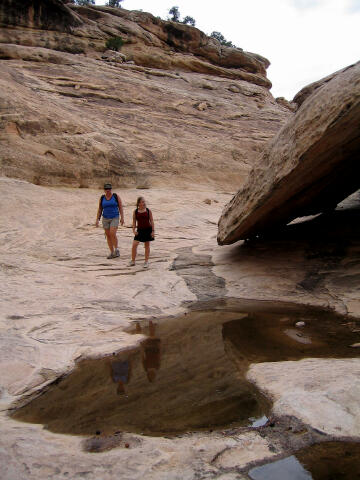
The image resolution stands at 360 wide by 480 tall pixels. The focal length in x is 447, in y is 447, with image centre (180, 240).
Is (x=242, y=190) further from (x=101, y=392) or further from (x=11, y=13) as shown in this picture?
(x=11, y=13)

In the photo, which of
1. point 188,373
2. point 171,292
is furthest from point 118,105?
point 188,373

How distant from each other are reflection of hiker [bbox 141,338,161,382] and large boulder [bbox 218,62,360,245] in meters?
2.95

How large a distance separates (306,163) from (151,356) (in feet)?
11.1

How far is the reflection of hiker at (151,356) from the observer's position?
3.89 metres

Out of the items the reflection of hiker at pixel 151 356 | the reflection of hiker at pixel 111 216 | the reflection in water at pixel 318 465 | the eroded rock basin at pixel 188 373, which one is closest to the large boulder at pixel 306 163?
the eroded rock basin at pixel 188 373

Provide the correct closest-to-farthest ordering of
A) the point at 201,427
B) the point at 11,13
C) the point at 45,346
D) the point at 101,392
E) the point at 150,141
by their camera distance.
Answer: the point at 201,427, the point at 101,392, the point at 45,346, the point at 150,141, the point at 11,13

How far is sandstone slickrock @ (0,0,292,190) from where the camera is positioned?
12422 millimetres

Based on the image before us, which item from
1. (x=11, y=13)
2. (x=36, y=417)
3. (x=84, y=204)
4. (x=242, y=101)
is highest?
(x=11, y=13)

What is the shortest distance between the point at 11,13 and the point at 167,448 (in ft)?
70.2

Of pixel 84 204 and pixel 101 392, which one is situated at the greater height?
pixel 84 204

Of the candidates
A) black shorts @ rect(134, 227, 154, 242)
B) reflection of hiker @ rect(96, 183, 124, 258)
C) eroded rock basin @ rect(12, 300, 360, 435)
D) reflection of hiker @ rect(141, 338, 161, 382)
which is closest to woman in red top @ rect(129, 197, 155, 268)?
black shorts @ rect(134, 227, 154, 242)

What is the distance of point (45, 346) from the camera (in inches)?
173

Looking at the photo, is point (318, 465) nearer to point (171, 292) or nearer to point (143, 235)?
point (171, 292)

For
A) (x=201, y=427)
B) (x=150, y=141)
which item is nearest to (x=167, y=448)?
(x=201, y=427)
